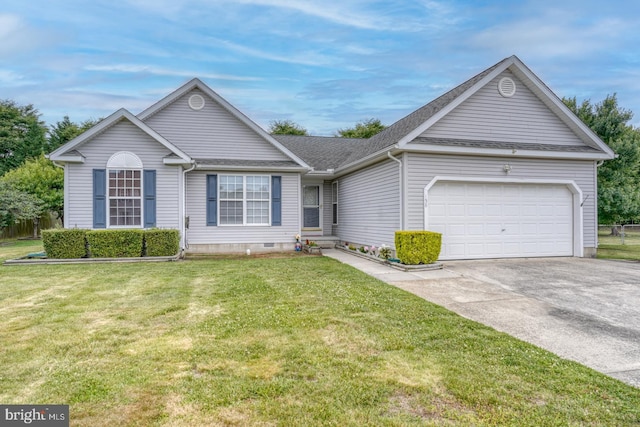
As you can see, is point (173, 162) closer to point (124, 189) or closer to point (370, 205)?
point (124, 189)

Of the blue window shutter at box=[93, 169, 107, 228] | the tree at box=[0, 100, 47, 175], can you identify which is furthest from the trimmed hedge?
the tree at box=[0, 100, 47, 175]

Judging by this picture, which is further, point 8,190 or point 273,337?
point 8,190

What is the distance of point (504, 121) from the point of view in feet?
36.7

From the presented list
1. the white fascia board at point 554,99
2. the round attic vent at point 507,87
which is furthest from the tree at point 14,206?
the white fascia board at point 554,99

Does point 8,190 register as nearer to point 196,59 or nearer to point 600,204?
point 196,59

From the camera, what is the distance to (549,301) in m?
6.05

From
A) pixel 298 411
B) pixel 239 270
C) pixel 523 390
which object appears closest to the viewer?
pixel 298 411

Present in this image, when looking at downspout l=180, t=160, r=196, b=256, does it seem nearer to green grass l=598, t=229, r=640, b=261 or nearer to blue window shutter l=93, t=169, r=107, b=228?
blue window shutter l=93, t=169, r=107, b=228

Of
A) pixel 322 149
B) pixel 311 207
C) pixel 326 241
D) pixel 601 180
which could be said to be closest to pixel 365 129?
pixel 322 149

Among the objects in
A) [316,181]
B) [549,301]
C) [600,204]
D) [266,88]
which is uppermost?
[266,88]

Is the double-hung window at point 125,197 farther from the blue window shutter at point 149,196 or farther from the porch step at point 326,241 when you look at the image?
the porch step at point 326,241

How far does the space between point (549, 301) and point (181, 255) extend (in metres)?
10.1

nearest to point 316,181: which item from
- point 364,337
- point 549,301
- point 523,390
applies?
point 549,301

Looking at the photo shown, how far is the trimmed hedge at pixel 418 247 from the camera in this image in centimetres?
904
